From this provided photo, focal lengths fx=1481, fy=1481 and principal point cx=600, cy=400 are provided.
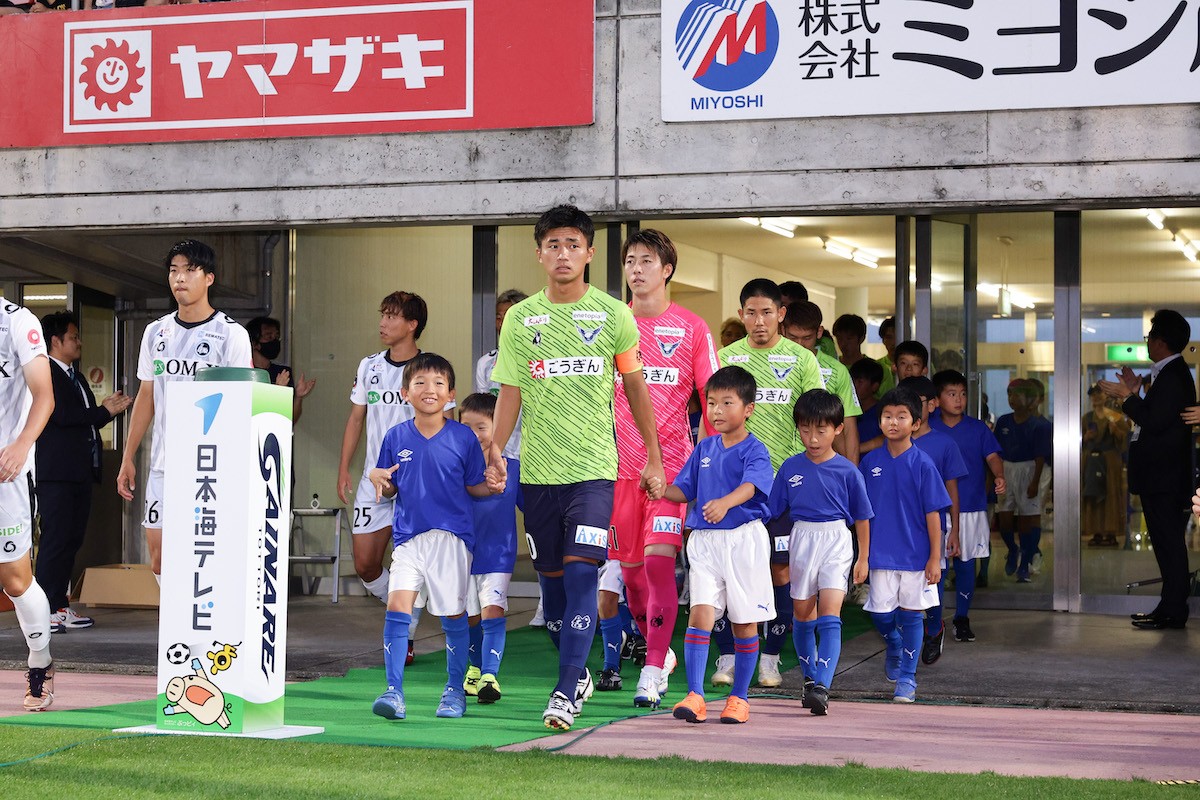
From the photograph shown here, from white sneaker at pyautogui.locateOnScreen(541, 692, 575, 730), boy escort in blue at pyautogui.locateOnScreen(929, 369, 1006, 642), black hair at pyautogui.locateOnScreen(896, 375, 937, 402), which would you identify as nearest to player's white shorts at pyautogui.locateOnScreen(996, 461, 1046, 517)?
boy escort in blue at pyautogui.locateOnScreen(929, 369, 1006, 642)

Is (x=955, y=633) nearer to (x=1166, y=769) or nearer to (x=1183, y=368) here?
(x=1183, y=368)

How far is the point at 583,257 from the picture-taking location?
6.16 meters

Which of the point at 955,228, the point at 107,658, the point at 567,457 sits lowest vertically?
the point at 107,658

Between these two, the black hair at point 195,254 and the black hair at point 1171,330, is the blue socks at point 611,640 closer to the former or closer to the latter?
the black hair at point 195,254

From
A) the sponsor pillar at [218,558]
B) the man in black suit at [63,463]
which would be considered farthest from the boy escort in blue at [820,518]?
the man in black suit at [63,463]

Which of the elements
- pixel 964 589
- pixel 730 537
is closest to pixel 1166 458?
pixel 964 589

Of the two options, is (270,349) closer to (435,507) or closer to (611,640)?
(611,640)

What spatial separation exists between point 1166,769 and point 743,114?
4.95 meters

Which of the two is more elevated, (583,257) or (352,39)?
(352,39)

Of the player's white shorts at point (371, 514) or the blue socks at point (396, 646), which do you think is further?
the player's white shorts at point (371, 514)

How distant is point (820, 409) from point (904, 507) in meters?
0.79

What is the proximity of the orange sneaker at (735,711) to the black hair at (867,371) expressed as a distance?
4426 mm

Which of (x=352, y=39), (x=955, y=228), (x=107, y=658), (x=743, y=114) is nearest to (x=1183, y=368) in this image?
(x=955, y=228)

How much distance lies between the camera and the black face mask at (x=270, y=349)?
1195 centimetres
